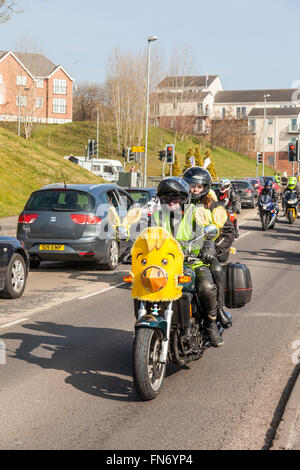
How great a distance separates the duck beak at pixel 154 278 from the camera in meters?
5.41

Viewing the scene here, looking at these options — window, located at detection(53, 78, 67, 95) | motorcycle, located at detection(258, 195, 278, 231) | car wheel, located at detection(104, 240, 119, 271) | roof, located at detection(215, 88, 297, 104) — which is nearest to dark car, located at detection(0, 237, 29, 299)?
car wheel, located at detection(104, 240, 119, 271)

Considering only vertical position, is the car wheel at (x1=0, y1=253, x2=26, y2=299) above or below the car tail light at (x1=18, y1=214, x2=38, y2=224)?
below

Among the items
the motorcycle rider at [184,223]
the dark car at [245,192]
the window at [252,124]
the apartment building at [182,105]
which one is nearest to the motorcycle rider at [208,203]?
the motorcycle rider at [184,223]

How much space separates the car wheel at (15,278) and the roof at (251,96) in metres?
107

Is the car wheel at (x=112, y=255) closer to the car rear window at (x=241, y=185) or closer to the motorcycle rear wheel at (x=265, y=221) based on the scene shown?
the motorcycle rear wheel at (x=265, y=221)

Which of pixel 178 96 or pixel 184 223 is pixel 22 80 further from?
pixel 184 223

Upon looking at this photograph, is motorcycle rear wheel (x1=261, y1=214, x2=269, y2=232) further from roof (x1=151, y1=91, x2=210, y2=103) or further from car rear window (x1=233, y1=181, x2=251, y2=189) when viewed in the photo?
roof (x1=151, y1=91, x2=210, y2=103)

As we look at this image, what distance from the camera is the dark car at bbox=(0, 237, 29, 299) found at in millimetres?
10102

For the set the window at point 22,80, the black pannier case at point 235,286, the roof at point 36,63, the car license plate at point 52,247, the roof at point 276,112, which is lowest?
the car license plate at point 52,247

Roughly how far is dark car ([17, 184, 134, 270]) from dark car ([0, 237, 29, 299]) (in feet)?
7.81

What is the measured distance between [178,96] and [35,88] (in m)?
22.3

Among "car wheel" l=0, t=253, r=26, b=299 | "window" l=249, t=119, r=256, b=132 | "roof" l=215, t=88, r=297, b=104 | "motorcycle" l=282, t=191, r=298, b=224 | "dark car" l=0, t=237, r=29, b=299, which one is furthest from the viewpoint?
"roof" l=215, t=88, r=297, b=104
